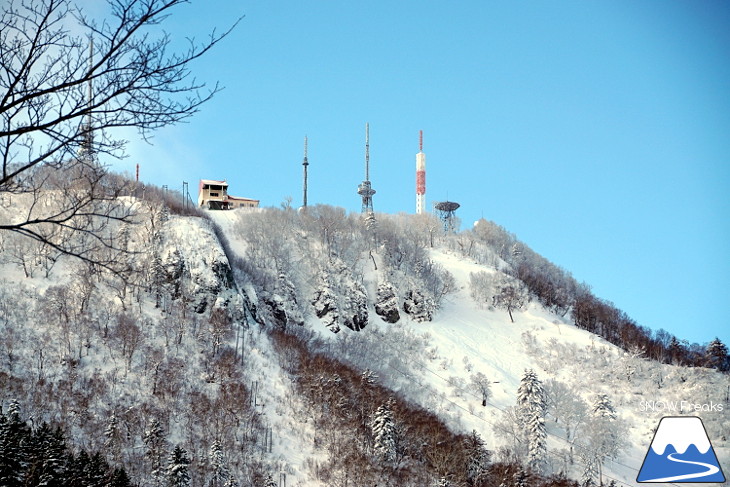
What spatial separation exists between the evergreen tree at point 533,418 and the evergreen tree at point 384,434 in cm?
1318

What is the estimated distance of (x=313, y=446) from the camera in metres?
45.3

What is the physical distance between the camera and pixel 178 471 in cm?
3547

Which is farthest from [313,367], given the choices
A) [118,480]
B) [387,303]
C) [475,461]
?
[387,303]

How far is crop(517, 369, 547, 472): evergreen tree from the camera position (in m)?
49.9

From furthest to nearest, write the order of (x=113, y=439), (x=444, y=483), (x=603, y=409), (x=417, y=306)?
1. (x=417, y=306)
2. (x=603, y=409)
3. (x=444, y=483)
4. (x=113, y=439)

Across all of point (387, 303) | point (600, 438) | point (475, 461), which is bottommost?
point (600, 438)

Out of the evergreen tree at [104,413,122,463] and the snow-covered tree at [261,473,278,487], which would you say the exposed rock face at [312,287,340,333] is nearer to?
the snow-covered tree at [261,473,278,487]

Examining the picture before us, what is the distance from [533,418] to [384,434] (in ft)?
50.7

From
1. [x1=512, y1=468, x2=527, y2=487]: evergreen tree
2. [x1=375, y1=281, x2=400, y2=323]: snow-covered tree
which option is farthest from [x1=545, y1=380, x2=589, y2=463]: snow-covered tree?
[x1=375, y1=281, x2=400, y2=323]: snow-covered tree

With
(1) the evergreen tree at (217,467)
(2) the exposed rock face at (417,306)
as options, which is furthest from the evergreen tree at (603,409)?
Result: (1) the evergreen tree at (217,467)

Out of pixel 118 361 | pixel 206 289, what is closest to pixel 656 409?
pixel 206 289

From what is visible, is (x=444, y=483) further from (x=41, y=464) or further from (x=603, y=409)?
(x=603, y=409)

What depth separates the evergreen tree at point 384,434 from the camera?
44656 mm

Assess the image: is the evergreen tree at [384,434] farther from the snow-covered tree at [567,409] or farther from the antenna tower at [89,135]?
the antenna tower at [89,135]
